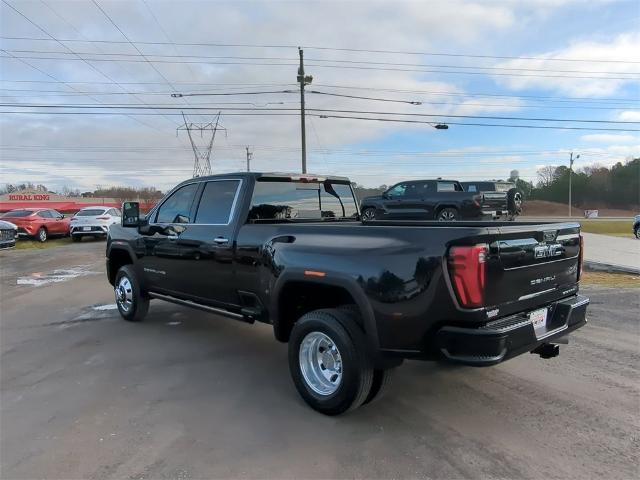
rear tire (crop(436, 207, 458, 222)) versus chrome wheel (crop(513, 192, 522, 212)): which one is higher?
chrome wheel (crop(513, 192, 522, 212))

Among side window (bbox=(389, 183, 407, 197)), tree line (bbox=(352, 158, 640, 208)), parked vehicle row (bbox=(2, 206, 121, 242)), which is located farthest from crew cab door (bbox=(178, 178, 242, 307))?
tree line (bbox=(352, 158, 640, 208))

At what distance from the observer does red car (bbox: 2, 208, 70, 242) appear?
20266mm

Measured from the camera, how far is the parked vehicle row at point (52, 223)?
2031 centimetres

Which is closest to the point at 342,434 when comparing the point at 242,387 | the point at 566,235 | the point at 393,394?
the point at 393,394

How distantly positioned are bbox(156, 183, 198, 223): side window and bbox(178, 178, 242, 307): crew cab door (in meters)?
0.22

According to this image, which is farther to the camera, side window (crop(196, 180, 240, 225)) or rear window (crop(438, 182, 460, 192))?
rear window (crop(438, 182, 460, 192))

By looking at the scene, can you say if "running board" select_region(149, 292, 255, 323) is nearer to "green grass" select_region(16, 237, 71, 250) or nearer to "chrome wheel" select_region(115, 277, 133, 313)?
"chrome wheel" select_region(115, 277, 133, 313)

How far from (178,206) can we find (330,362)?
9.80 feet

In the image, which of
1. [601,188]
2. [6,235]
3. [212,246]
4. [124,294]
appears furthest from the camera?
[601,188]

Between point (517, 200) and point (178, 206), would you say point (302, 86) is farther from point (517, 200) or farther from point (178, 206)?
point (178, 206)

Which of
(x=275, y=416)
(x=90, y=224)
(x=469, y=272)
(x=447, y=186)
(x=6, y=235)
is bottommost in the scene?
(x=275, y=416)

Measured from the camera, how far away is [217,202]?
520 cm

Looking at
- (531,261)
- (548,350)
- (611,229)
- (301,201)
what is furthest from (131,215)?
(611,229)

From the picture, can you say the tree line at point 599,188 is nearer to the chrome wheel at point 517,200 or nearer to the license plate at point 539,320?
the chrome wheel at point 517,200
